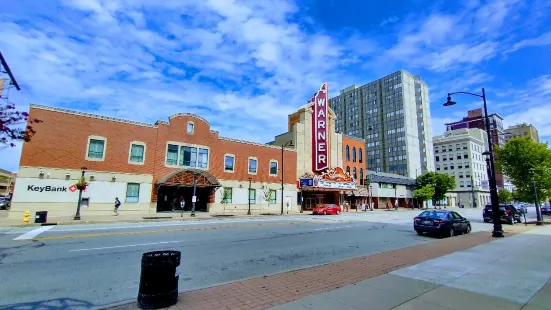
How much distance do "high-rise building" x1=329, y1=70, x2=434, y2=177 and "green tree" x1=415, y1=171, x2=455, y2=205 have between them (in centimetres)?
2246

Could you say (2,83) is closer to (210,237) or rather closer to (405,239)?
(210,237)

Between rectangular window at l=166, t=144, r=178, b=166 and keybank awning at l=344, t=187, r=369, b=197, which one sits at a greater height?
rectangular window at l=166, t=144, r=178, b=166

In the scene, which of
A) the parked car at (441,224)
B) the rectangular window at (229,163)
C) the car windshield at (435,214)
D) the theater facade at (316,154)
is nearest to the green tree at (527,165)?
the parked car at (441,224)

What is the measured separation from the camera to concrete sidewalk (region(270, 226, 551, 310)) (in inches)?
211

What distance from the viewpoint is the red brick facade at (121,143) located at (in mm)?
26594

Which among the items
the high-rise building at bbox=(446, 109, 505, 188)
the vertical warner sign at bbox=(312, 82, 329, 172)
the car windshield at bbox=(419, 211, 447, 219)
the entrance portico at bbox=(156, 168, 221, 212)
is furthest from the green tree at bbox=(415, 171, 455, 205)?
the high-rise building at bbox=(446, 109, 505, 188)

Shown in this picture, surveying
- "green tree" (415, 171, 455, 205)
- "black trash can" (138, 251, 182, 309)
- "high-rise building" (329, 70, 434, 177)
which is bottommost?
"black trash can" (138, 251, 182, 309)

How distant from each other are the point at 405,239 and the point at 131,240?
1376 cm

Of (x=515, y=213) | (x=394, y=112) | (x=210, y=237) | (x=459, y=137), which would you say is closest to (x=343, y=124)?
(x=394, y=112)

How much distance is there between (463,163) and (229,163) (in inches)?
3951

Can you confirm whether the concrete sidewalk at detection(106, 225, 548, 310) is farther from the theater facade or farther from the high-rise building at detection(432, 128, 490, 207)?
the high-rise building at detection(432, 128, 490, 207)

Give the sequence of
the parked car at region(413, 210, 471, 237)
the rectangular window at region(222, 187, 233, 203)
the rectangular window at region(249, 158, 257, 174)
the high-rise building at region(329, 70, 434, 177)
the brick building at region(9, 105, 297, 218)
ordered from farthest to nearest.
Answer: the high-rise building at region(329, 70, 434, 177) < the rectangular window at region(249, 158, 257, 174) < the rectangular window at region(222, 187, 233, 203) < the brick building at region(9, 105, 297, 218) < the parked car at region(413, 210, 471, 237)

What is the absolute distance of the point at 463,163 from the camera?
106 metres

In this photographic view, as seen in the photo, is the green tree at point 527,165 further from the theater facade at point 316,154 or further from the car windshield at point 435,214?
the theater facade at point 316,154
